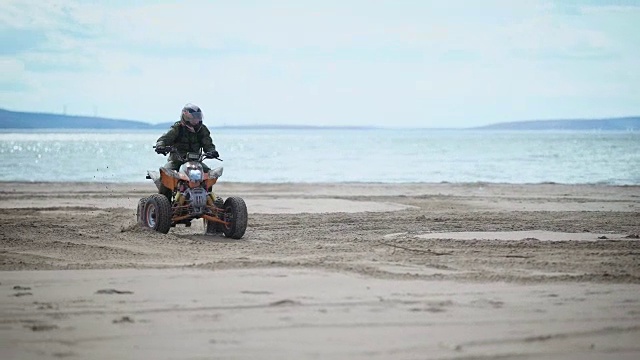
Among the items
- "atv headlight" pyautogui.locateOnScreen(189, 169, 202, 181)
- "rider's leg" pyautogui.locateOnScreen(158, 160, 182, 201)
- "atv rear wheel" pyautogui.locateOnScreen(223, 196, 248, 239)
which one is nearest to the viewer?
"atv rear wheel" pyautogui.locateOnScreen(223, 196, 248, 239)

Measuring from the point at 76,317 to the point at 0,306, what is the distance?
73 centimetres

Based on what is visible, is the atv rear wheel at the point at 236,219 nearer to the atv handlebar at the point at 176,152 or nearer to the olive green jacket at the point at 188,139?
the atv handlebar at the point at 176,152

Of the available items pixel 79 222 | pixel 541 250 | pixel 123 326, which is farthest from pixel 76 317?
pixel 79 222

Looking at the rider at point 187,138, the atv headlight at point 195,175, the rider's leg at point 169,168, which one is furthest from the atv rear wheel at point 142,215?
the atv headlight at point 195,175

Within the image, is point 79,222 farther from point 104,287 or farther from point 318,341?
point 318,341

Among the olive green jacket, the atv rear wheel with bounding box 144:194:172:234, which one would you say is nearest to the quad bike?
the atv rear wheel with bounding box 144:194:172:234

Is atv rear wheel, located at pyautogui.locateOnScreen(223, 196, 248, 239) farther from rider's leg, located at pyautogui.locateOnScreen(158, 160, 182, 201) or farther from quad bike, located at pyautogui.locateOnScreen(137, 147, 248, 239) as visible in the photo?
rider's leg, located at pyautogui.locateOnScreen(158, 160, 182, 201)

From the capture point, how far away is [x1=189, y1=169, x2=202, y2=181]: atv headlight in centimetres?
1248

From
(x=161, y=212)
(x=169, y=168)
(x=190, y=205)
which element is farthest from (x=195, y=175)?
(x=161, y=212)

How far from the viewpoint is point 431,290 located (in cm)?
770

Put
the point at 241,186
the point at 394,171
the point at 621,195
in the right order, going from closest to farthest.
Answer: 1. the point at 621,195
2. the point at 241,186
3. the point at 394,171

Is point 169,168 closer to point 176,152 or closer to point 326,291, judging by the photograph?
point 176,152

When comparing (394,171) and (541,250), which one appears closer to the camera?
(541,250)

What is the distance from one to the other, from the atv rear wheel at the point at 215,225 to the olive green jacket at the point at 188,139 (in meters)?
0.72
